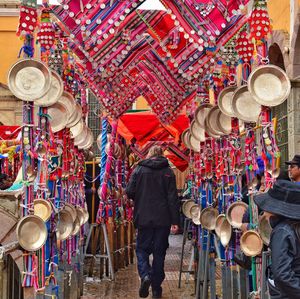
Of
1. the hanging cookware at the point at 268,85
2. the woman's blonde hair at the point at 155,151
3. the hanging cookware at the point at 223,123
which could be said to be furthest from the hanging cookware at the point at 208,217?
the hanging cookware at the point at 268,85

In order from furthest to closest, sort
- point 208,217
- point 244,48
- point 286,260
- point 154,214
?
1. point 154,214
2. point 208,217
3. point 244,48
4. point 286,260

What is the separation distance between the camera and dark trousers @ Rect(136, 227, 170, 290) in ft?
24.6

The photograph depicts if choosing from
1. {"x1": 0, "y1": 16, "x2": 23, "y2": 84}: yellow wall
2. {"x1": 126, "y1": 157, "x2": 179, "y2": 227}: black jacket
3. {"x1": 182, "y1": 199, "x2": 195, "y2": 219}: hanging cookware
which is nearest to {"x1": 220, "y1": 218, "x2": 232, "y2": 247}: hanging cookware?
{"x1": 126, "y1": 157, "x2": 179, "y2": 227}: black jacket

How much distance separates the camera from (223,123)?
6.25 metres

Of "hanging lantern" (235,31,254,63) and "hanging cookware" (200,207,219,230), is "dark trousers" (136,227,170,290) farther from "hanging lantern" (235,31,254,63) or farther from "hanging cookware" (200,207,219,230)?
"hanging lantern" (235,31,254,63)

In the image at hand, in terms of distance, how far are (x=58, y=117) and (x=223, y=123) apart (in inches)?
68.4

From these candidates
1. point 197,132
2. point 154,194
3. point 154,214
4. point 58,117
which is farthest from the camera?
point 197,132

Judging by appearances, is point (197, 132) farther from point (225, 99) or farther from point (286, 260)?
point (286, 260)

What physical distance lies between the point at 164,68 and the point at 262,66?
4.13 m

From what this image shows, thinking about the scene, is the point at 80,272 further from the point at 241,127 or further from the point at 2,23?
the point at 2,23

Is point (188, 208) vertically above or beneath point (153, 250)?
above

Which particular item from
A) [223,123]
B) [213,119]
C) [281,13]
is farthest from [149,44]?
[281,13]

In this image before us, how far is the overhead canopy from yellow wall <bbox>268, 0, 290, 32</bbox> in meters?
3.20

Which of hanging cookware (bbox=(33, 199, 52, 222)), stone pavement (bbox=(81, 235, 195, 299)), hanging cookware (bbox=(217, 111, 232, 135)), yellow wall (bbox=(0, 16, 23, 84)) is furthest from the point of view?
yellow wall (bbox=(0, 16, 23, 84))
